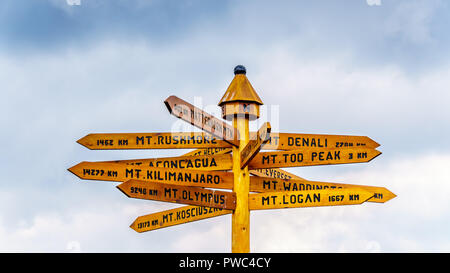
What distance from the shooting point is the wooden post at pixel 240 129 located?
8648mm

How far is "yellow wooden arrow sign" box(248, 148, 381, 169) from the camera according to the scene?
321 inches

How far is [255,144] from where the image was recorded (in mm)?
7598

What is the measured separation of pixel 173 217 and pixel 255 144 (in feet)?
7.53

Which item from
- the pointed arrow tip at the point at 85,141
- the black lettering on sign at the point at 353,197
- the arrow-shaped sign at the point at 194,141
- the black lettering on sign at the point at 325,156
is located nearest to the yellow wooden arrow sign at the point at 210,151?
the arrow-shaped sign at the point at 194,141

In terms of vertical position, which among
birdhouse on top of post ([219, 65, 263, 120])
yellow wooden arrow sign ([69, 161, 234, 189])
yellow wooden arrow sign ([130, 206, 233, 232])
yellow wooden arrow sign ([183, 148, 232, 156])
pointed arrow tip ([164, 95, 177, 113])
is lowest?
yellow wooden arrow sign ([130, 206, 233, 232])

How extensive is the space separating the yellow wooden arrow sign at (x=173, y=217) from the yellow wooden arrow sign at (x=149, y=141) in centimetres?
100

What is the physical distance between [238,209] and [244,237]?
17.2 inches

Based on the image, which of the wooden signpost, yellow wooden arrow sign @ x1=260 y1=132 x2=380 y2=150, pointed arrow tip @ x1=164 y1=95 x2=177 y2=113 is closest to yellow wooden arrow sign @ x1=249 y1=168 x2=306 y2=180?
the wooden signpost

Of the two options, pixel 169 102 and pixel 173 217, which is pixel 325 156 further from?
pixel 173 217

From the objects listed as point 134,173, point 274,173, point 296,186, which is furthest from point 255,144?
point 274,173

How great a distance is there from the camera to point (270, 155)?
28.2 feet

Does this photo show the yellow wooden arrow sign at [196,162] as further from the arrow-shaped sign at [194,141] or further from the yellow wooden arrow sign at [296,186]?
the yellow wooden arrow sign at [296,186]

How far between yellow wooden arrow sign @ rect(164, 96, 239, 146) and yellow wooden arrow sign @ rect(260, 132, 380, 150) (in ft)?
2.03

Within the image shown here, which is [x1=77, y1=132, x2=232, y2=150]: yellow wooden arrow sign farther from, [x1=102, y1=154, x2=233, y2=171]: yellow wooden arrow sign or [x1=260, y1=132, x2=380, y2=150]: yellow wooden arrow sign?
[x1=260, y1=132, x2=380, y2=150]: yellow wooden arrow sign
